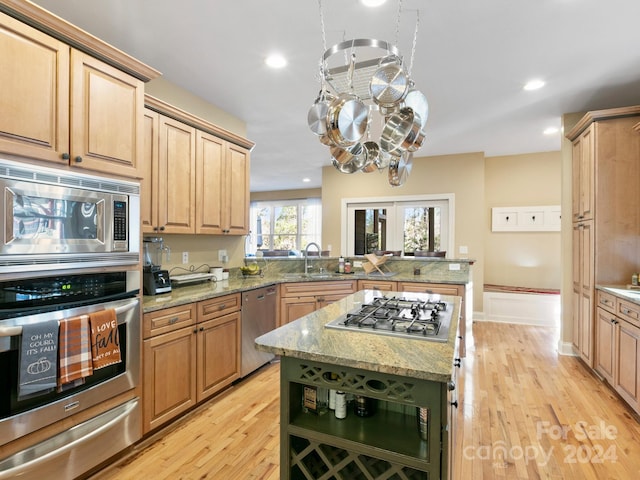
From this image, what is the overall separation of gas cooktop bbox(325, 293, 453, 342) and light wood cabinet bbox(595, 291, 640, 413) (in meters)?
1.56

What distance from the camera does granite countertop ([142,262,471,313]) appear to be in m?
2.36

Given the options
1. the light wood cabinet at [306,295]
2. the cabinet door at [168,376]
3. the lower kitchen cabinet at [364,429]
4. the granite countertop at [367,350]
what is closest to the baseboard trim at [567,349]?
the light wood cabinet at [306,295]

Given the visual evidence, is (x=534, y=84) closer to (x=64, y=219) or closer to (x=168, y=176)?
(x=168, y=176)

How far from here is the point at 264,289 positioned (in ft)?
10.7

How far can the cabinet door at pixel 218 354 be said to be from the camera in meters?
2.52

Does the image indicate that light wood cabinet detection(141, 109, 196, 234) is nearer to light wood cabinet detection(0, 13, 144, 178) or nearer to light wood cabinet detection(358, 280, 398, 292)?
light wood cabinet detection(0, 13, 144, 178)

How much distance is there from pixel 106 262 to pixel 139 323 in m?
0.43

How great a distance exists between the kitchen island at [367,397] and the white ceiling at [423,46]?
196cm

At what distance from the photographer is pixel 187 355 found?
2.38m

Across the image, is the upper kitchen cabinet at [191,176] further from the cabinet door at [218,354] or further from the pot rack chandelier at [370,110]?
the pot rack chandelier at [370,110]

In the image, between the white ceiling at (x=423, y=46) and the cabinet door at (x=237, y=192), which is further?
the cabinet door at (x=237, y=192)

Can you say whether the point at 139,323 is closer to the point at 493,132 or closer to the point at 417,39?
the point at 417,39

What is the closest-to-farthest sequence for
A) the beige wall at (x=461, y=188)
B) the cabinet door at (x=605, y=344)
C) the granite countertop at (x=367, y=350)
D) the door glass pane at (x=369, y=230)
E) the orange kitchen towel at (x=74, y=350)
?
1. the granite countertop at (x=367, y=350)
2. the orange kitchen towel at (x=74, y=350)
3. the cabinet door at (x=605, y=344)
4. the beige wall at (x=461, y=188)
5. the door glass pane at (x=369, y=230)

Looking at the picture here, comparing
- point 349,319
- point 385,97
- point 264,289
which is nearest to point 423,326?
point 349,319
